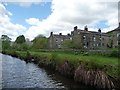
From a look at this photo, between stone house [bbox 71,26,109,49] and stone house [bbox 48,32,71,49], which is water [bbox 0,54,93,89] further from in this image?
stone house [bbox 48,32,71,49]

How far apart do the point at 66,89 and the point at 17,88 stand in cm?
497

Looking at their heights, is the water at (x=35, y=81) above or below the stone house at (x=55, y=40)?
below

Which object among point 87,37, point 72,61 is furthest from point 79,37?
point 72,61

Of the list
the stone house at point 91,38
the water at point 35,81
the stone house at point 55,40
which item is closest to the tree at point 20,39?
the stone house at point 55,40

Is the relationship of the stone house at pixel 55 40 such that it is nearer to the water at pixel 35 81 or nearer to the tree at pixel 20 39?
the tree at pixel 20 39

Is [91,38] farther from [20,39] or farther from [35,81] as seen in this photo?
[20,39]

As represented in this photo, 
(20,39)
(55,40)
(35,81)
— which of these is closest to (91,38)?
(55,40)

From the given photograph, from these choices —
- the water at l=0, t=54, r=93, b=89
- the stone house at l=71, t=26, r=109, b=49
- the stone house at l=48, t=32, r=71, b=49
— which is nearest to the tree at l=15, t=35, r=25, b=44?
the stone house at l=48, t=32, r=71, b=49

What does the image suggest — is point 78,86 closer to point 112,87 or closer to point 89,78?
point 89,78

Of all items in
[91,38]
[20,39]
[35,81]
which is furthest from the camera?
[20,39]

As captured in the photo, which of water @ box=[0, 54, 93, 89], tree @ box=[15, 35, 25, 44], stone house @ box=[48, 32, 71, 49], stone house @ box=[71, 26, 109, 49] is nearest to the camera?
water @ box=[0, 54, 93, 89]

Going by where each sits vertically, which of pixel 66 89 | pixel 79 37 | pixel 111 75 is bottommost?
pixel 66 89

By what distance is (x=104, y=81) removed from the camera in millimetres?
18734

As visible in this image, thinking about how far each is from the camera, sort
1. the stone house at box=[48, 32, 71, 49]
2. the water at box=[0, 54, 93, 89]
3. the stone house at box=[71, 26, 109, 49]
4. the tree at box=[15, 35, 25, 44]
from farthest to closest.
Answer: the tree at box=[15, 35, 25, 44] < the stone house at box=[48, 32, 71, 49] < the stone house at box=[71, 26, 109, 49] < the water at box=[0, 54, 93, 89]
